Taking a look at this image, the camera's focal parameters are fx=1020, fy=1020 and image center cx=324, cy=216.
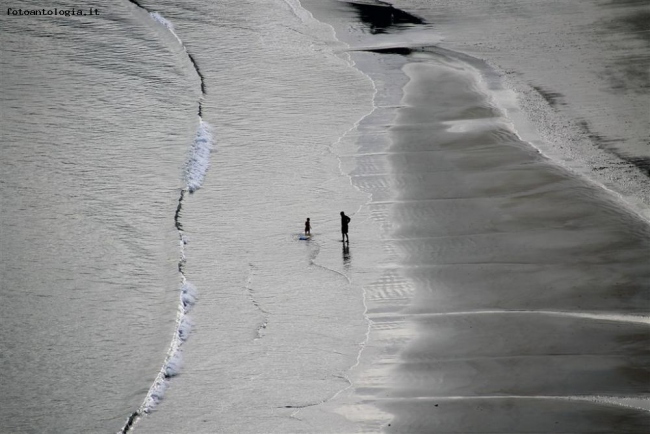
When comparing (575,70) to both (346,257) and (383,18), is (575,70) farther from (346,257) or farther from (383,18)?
(346,257)

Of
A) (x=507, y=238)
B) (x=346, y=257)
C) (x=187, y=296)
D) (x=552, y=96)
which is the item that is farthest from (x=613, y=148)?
(x=187, y=296)

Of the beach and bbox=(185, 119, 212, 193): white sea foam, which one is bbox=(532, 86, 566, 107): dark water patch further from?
bbox=(185, 119, 212, 193): white sea foam

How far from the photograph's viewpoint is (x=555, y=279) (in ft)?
70.6

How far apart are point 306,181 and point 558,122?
29.3ft

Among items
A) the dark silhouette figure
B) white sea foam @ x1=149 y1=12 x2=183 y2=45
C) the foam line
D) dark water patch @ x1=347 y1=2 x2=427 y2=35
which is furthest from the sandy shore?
white sea foam @ x1=149 y1=12 x2=183 y2=45

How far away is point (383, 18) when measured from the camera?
47406 mm

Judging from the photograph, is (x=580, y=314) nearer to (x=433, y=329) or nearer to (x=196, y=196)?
(x=433, y=329)

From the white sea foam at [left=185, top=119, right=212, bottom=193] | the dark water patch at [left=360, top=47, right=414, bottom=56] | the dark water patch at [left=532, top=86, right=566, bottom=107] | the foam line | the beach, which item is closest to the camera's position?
the beach

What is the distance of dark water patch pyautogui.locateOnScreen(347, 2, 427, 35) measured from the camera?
4580 cm

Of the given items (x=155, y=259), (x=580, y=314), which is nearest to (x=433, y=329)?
(x=580, y=314)

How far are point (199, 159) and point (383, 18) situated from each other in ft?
61.4

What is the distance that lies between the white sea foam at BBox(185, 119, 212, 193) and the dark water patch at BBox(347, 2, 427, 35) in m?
13.8

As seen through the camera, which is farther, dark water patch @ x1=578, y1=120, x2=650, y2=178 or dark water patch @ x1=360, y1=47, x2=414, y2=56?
dark water patch @ x1=360, y1=47, x2=414, y2=56

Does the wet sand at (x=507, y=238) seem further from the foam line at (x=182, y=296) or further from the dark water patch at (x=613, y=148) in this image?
the foam line at (x=182, y=296)
